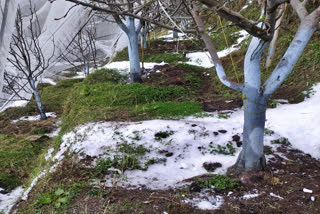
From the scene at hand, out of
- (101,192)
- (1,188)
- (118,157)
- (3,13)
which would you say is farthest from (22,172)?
(3,13)

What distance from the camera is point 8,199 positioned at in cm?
290

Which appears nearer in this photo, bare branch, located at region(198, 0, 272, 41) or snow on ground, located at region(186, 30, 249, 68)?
bare branch, located at region(198, 0, 272, 41)

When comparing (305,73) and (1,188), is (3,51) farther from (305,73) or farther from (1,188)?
(305,73)

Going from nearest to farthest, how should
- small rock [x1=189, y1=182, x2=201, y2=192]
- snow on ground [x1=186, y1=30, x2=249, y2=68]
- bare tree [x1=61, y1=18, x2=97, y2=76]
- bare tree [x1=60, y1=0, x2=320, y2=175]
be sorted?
bare tree [x1=60, y1=0, x2=320, y2=175] < small rock [x1=189, y1=182, x2=201, y2=192] < bare tree [x1=61, y1=18, x2=97, y2=76] < snow on ground [x1=186, y1=30, x2=249, y2=68]

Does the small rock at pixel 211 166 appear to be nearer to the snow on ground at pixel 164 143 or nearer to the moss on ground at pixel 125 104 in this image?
the snow on ground at pixel 164 143

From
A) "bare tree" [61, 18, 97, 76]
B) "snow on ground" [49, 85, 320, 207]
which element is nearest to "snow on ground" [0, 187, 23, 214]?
"snow on ground" [49, 85, 320, 207]

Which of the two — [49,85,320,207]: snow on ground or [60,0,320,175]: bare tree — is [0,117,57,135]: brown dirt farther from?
[60,0,320,175]: bare tree

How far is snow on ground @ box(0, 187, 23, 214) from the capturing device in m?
2.63

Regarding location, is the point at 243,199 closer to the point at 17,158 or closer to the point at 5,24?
the point at 5,24

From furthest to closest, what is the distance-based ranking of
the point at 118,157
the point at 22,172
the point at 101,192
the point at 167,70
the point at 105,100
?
the point at 167,70 → the point at 105,100 → the point at 22,172 → the point at 118,157 → the point at 101,192

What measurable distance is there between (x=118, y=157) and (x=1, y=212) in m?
1.40

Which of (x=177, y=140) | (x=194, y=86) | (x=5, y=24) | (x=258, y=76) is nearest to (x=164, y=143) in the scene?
(x=177, y=140)

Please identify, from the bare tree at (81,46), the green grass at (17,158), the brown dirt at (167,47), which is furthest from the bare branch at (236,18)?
the brown dirt at (167,47)

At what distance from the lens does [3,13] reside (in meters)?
1.90
